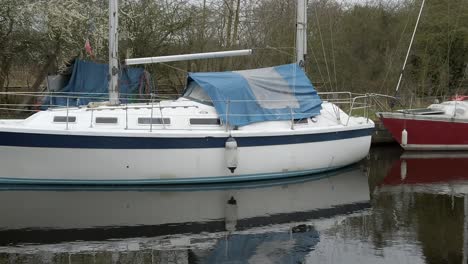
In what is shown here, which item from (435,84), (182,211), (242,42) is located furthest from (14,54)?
(435,84)

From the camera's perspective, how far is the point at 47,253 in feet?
26.0

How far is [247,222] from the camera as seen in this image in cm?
974

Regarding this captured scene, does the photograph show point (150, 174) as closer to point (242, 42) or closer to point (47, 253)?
point (47, 253)

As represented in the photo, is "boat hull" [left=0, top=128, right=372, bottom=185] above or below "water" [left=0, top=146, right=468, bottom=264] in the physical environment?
above

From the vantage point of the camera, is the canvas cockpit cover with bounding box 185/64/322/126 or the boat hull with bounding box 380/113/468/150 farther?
the boat hull with bounding box 380/113/468/150

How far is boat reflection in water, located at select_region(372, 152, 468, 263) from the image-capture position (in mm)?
8508

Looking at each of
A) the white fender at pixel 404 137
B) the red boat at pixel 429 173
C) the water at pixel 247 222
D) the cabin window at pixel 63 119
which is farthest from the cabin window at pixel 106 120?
the white fender at pixel 404 137

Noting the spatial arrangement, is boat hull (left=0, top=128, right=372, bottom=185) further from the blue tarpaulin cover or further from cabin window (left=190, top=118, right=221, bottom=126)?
the blue tarpaulin cover

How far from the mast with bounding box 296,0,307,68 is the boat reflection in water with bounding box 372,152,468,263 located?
12.1 ft

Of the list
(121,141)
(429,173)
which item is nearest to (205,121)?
(121,141)

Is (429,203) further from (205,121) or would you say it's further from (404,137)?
(404,137)

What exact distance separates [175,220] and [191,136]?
2473mm

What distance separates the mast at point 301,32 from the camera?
14188 millimetres

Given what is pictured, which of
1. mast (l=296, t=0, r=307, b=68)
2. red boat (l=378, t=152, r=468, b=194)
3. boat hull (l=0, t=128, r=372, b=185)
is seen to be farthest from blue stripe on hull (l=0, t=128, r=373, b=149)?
red boat (l=378, t=152, r=468, b=194)
